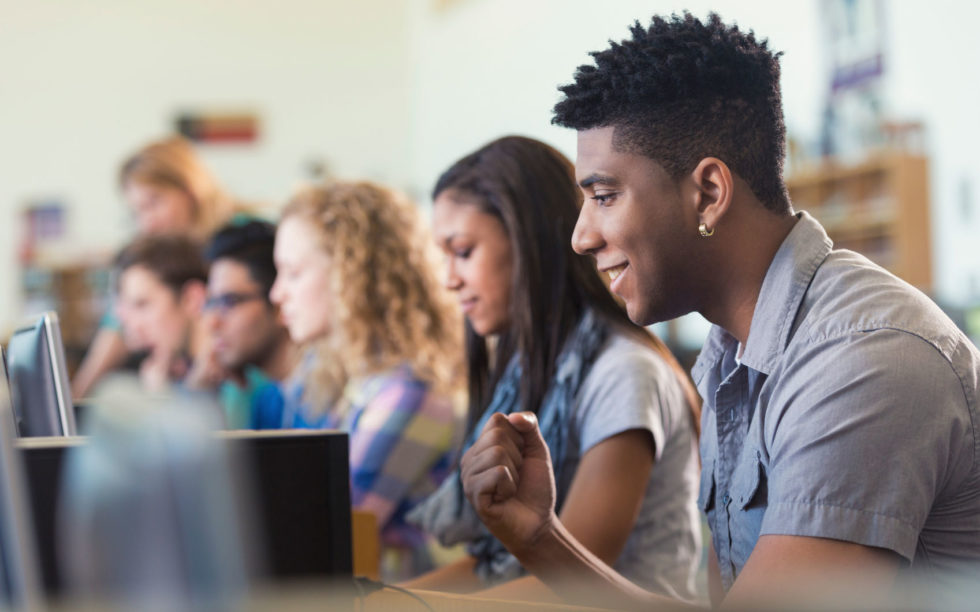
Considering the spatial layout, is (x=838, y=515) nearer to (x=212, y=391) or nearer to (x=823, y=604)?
(x=823, y=604)

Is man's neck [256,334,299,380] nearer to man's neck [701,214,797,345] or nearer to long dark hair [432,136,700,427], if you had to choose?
long dark hair [432,136,700,427]

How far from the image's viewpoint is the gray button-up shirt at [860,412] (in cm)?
87

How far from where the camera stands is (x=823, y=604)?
0.48 metres

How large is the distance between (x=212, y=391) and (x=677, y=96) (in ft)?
6.52

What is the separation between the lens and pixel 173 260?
123 inches

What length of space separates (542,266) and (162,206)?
2.44m

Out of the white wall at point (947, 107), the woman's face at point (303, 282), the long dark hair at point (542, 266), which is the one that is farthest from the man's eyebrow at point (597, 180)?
the white wall at point (947, 107)

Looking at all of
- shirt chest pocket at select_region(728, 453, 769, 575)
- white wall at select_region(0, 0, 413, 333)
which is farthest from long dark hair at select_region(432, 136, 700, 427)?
white wall at select_region(0, 0, 413, 333)

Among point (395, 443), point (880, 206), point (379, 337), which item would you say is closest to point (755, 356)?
point (395, 443)

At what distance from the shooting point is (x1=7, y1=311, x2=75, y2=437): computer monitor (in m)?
1.06

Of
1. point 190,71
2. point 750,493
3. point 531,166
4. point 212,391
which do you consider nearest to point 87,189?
point 190,71

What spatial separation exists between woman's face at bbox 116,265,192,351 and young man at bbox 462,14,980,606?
7.32ft

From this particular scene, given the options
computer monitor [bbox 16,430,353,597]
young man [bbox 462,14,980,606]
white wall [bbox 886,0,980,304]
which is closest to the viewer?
computer monitor [bbox 16,430,353,597]

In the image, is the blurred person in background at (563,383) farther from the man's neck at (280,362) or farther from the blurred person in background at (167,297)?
the blurred person in background at (167,297)
